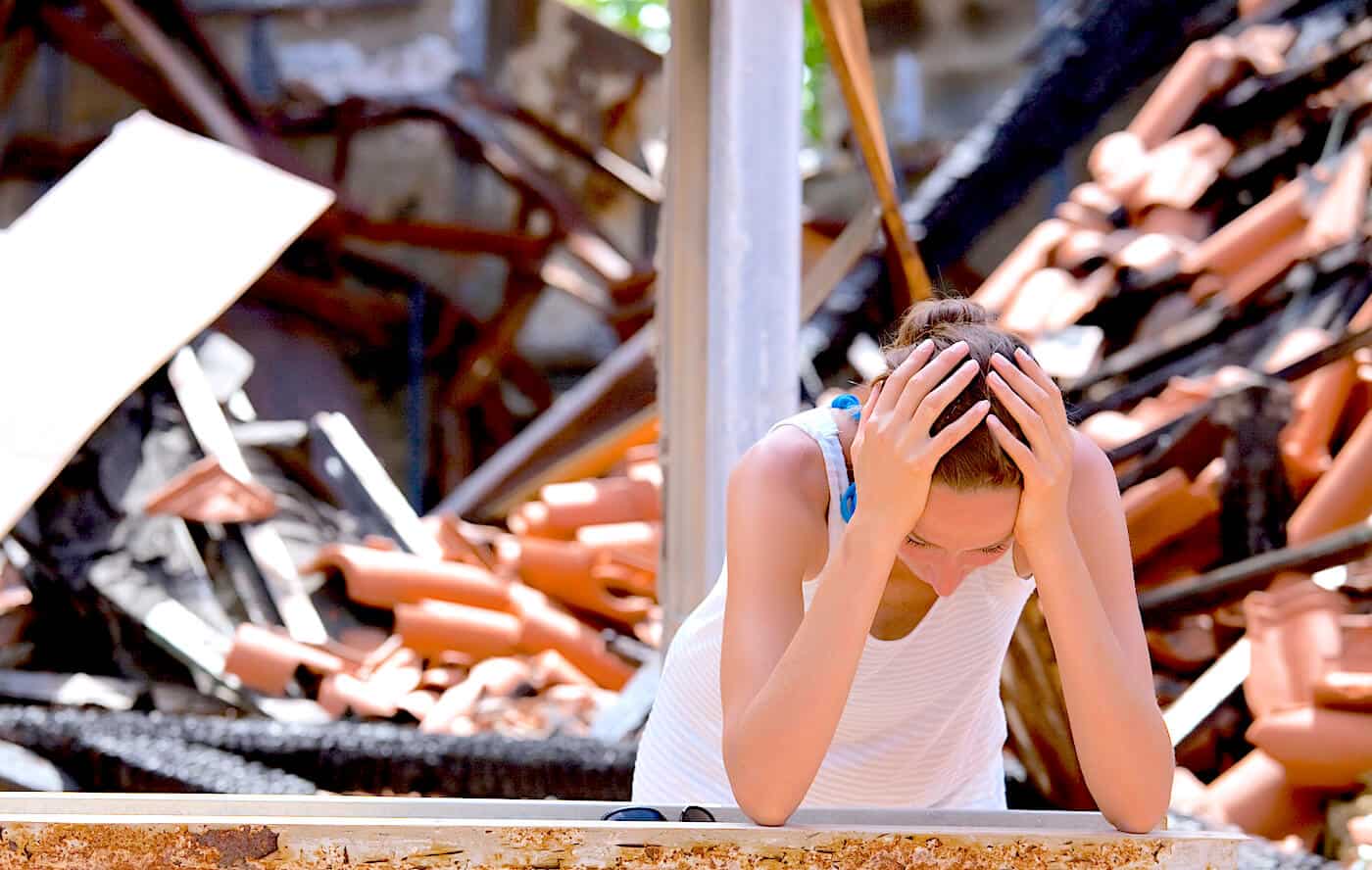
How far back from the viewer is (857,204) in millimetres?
9477

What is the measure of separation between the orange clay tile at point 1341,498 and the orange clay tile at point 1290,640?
26cm

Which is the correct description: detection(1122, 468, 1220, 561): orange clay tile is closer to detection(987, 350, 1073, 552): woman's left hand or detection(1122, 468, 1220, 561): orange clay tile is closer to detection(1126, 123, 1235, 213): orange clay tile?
detection(1126, 123, 1235, 213): orange clay tile

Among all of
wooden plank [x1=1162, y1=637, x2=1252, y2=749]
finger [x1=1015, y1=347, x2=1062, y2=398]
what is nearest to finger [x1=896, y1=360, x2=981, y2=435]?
finger [x1=1015, y1=347, x2=1062, y2=398]

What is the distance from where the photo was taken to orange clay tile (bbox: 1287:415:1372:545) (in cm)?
370

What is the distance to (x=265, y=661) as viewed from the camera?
450 centimetres

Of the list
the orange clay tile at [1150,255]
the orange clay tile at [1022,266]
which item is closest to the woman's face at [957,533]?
the orange clay tile at [1150,255]

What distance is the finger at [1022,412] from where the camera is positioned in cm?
143

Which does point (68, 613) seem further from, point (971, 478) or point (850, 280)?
point (971, 478)

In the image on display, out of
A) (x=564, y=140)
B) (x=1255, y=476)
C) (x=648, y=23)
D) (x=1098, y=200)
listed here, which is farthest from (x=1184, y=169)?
(x=648, y=23)

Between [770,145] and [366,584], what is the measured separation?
9.16 ft

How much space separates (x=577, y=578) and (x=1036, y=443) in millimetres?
3774

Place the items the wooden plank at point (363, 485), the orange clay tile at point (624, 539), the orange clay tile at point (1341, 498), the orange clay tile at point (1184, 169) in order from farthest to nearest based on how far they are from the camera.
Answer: the orange clay tile at point (1184, 169) → the wooden plank at point (363, 485) → the orange clay tile at point (624, 539) → the orange clay tile at point (1341, 498)

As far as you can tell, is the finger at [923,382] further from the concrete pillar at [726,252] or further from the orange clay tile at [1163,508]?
the orange clay tile at [1163,508]

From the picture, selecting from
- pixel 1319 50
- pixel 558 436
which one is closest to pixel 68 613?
pixel 558 436
